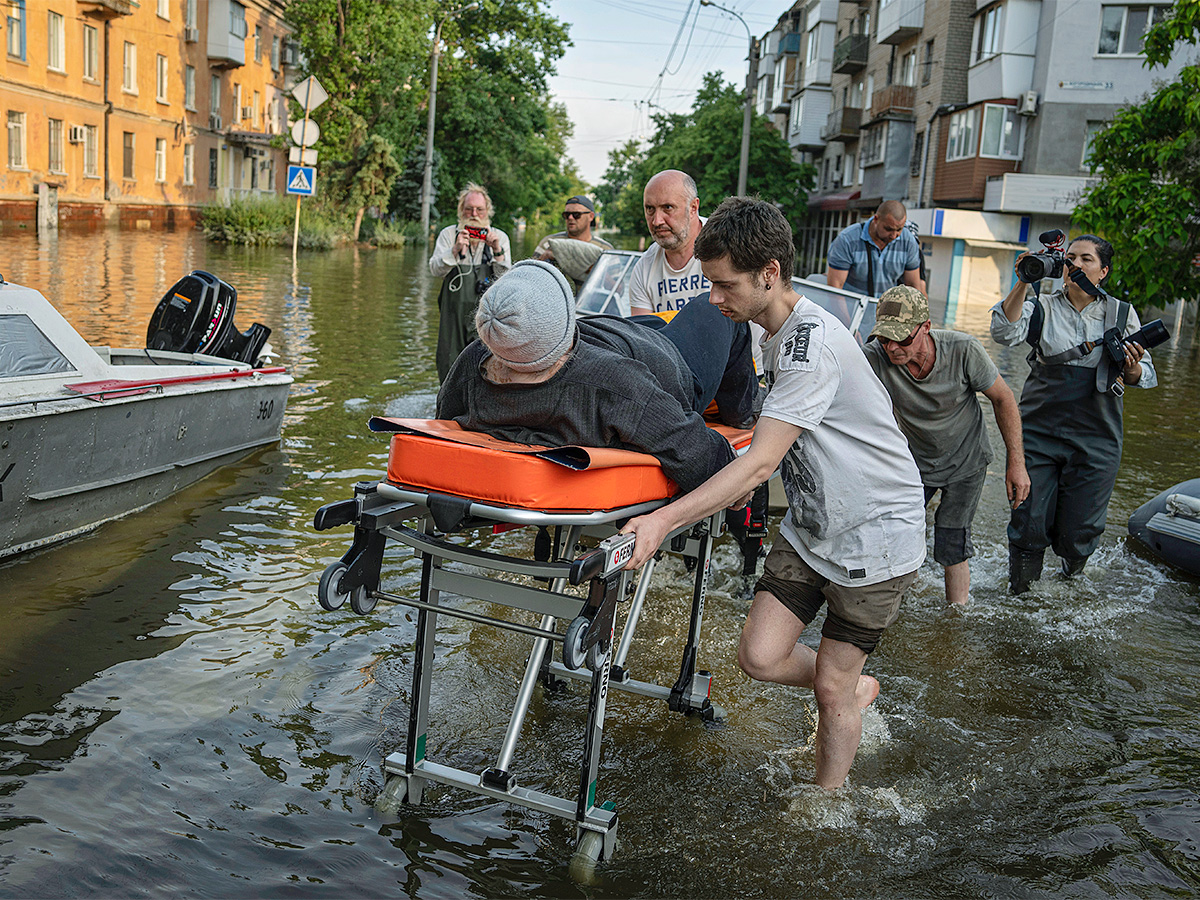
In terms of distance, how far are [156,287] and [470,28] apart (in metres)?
41.5

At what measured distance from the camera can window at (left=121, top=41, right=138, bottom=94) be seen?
3919 cm

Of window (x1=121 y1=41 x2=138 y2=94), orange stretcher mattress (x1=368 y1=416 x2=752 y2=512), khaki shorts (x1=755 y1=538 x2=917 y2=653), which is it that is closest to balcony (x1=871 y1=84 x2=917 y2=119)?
window (x1=121 y1=41 x2=138 y2=94)

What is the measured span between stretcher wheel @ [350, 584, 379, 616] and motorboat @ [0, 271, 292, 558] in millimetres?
3366

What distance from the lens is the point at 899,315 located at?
5281 millimetres

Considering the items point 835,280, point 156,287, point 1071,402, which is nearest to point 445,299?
point 835,280

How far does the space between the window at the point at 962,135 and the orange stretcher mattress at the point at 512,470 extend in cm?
3744

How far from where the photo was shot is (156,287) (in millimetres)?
18859

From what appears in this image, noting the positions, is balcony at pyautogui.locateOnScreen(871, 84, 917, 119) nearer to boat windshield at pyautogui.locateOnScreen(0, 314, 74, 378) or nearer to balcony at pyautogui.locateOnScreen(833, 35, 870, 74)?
balcony at pyautogui.locateOnScreen(833, 35, 870, 74)

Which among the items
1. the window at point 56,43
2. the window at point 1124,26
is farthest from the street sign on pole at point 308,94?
the window at point 1124,26

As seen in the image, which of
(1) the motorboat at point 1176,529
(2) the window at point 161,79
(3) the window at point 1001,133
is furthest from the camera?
(2) the window at point 161,79

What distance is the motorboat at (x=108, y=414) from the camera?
603 centimetres

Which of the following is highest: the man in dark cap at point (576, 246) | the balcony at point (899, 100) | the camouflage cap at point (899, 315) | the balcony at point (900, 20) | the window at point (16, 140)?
the balcony at point (900, 20)

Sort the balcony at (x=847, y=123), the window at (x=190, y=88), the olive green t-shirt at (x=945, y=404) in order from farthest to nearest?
1. the balcony at (x=847, y=123)
2. the window at (x=190, y=88)
3. the olive green t-shirt at (x=945, y=404)

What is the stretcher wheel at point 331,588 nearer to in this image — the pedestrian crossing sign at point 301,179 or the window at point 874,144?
the pedestrian crossing sign at point 301,179
